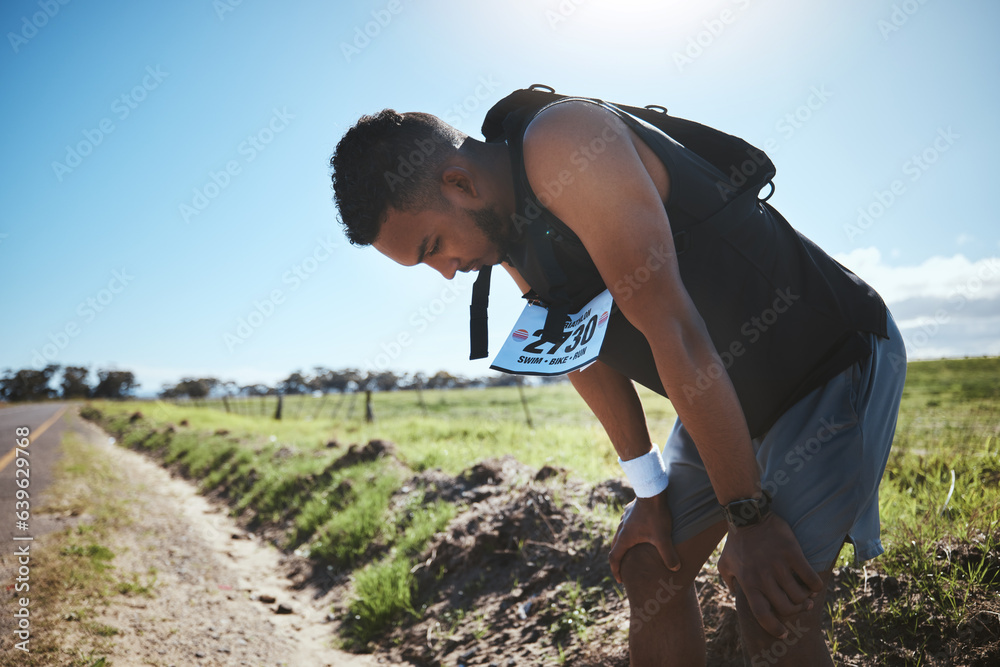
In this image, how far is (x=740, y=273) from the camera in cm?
121

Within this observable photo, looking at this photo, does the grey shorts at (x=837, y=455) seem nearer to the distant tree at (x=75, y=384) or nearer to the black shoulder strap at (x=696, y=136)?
the black shoulder strap at (x=696, y=136)

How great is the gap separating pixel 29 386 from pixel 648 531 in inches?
2778

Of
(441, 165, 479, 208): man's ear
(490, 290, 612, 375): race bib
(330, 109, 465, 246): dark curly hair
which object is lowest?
(490, 290, 612, 375): race bib

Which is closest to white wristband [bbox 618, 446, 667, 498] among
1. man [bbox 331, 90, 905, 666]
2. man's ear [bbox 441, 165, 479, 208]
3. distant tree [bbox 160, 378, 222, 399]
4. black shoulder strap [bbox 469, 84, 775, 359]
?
man [bbox 331, 90, 905, 666]

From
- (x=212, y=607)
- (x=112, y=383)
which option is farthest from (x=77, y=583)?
(x=112, y=383)

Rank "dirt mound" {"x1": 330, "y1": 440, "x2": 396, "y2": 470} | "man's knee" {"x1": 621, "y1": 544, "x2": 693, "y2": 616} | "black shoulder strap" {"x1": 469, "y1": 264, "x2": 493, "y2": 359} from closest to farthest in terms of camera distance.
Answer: "man's knee" {"x1": 621, "y1": 544, "x2": 693, "y2": 616} → "black shoulder strap" {"x1": 469, "y1": 264, "x2": 493, "y2": 359} → "dirt mound" {"x1": 330, "y1": 440, "x2": 396, "y2": 470}

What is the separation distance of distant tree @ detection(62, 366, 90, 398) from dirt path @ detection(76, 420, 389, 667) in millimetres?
72370

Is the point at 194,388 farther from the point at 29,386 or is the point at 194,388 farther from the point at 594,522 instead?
the point at 594,522

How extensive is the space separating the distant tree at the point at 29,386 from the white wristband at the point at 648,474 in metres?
49.5

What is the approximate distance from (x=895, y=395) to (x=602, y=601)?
6.15 ft

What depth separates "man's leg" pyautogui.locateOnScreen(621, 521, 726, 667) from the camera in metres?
1.37

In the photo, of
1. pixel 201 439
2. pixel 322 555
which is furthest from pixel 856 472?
pixel 201 439

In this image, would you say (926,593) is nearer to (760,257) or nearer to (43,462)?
(760,257)

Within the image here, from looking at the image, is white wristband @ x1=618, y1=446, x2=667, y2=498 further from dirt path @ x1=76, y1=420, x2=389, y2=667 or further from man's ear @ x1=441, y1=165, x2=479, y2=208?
dirt path @ x1=76, y1=420, x2=389, y2=667
